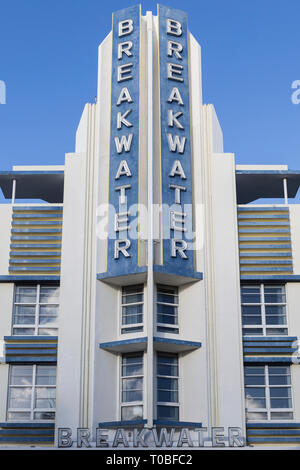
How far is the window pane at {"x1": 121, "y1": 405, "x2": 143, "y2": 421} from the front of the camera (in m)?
27.6

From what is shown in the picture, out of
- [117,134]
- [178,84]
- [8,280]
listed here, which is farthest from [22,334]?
[178,84]

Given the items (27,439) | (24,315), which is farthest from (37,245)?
(27,439)

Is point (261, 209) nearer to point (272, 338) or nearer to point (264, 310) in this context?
point (264, 310)

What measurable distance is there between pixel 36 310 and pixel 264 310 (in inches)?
373

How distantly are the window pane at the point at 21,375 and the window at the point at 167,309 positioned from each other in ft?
18.4

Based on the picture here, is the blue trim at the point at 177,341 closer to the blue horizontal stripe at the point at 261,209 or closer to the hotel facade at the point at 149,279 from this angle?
the hotel facade at the point at 149,279

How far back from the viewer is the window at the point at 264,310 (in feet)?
97.0

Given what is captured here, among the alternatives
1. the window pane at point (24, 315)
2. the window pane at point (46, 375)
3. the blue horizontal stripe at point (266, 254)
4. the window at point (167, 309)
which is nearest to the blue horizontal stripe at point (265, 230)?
the blue horizontal stripe at point (266, 254)

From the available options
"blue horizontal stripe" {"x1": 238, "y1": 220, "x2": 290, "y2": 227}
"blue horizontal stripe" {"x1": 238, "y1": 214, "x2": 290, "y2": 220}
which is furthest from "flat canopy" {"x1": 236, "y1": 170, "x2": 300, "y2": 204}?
"blue horizontal stripe" {"x1": 238, "y1": 220, "x2": 290, "y2": 227}

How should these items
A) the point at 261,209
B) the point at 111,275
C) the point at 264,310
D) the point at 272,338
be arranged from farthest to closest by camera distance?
the point at 261,209 < the point at 264,310 < the point at 272,338 < the point at 111,275

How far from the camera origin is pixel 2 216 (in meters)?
30.9

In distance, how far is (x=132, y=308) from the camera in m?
29.2

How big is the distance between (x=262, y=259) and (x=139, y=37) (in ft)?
36.1
